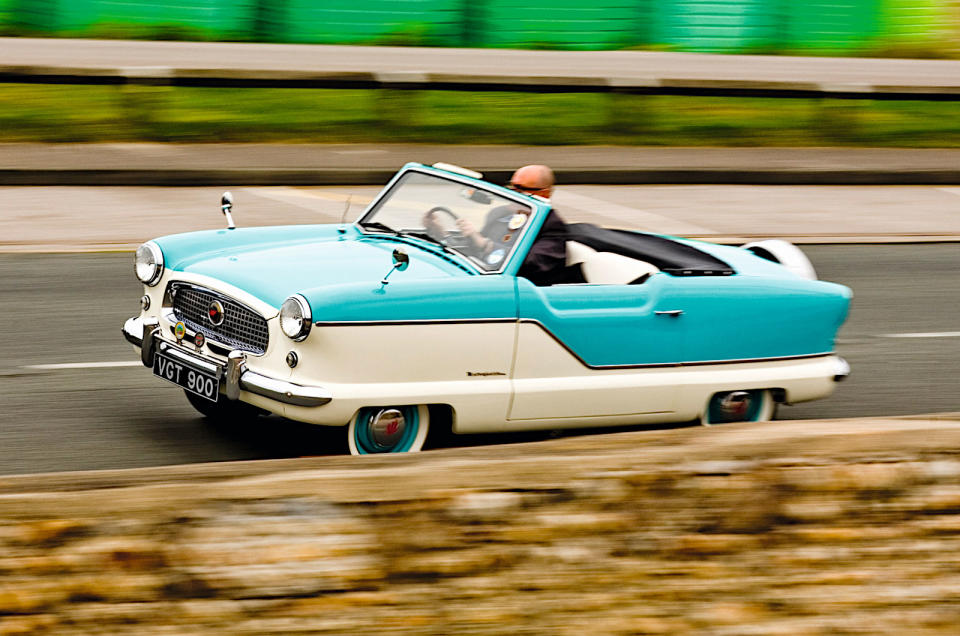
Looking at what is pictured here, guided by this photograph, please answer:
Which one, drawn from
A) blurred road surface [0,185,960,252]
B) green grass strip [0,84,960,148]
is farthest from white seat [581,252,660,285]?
green grass strip [0,84,960,148]

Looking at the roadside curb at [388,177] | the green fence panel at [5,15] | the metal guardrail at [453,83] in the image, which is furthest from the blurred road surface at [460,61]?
the roadside curb at [388,177]

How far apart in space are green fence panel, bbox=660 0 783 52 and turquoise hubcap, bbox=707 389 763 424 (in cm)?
1847

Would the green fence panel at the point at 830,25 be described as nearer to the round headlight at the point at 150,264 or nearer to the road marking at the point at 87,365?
the road marking at the point at 87,365

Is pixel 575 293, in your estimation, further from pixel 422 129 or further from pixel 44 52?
pixel 44 52

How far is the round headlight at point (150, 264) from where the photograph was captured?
6.80 m

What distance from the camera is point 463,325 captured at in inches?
243

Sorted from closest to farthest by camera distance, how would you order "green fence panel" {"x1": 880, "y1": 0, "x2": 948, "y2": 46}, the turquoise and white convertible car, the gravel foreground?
the gravel foreground → the turquoise and white convertible car → "green fence panel" {"x1": 880, "y1": 0, "x2": 948, "y2": 46}

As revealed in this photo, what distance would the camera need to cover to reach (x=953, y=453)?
15.9ft

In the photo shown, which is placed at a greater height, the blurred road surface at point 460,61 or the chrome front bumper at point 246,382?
the blurred road surface at point 460,61

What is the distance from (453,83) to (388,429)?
1081 cm

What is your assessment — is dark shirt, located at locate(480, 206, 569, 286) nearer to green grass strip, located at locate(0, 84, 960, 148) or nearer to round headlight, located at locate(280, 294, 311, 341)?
round headlight, located at locate(280, 294, 311, 341)

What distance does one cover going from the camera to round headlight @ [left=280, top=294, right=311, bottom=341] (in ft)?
19.3

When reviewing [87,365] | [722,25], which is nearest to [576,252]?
[87,365]

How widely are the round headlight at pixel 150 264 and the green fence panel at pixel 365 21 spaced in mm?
16509
